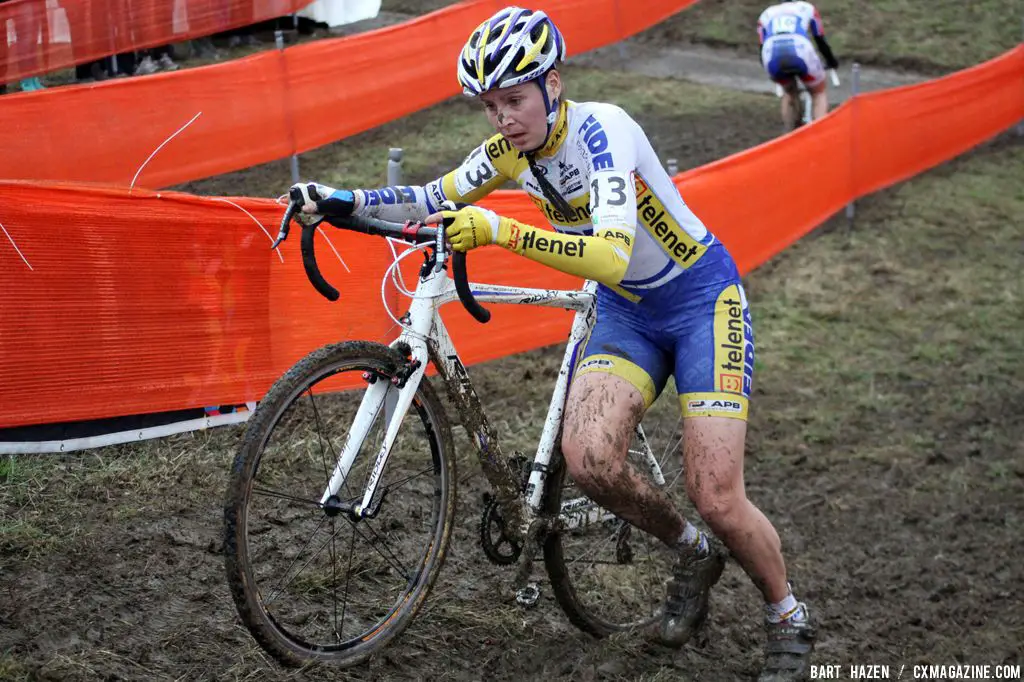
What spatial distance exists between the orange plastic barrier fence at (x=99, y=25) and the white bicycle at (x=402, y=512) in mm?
7552

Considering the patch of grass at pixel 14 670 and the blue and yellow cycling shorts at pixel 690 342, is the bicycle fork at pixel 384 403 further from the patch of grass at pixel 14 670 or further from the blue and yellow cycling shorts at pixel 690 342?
the patch of grass at pixel 14 670

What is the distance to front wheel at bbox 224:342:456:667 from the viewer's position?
12.5 feet

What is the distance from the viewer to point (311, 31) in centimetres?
1694

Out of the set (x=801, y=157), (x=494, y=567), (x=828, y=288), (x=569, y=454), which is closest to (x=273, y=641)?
(x=569, y=454)

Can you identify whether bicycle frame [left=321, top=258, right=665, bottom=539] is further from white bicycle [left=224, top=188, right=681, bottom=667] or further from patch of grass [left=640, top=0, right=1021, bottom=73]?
patch of grass [left=640, top=0, right=1021, bottom=73]

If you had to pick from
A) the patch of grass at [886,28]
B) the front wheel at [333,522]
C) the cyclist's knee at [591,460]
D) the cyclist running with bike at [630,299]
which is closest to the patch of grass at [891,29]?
the patch of grass at [886,28]

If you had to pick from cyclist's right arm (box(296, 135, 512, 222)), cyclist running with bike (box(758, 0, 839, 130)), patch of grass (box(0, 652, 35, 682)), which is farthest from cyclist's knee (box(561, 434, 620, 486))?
cyclist running with bike (box(758, 0, 839, 130))

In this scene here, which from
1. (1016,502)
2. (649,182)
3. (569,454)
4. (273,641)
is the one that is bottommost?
(1016,502)

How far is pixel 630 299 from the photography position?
458 centimetres

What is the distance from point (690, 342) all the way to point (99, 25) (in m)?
10.9

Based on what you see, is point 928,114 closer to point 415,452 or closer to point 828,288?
point 828,288

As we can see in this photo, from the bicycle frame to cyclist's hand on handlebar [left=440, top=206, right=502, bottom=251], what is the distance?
411mm

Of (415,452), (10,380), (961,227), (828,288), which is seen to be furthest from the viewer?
(961,227)

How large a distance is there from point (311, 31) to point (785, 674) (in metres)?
14.2
